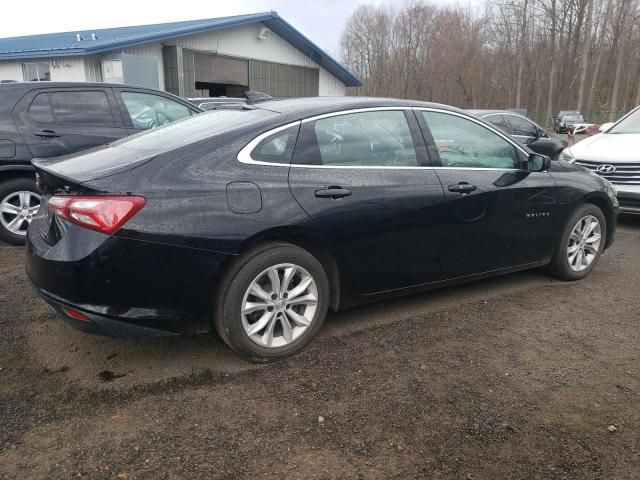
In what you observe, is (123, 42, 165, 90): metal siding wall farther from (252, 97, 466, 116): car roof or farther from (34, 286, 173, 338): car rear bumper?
(34, 286, 173, 338): car rear bumper

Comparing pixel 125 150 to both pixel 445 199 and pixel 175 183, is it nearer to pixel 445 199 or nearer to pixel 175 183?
pixel 175 183

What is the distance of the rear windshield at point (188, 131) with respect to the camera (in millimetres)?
3109

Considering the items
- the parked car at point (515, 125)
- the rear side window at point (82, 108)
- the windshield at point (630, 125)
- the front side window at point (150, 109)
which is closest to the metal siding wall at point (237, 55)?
the front side window at point (150, 109)

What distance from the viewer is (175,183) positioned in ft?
9.25

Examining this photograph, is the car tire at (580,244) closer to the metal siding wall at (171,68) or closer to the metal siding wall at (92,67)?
the metal siding wall at (92,67)

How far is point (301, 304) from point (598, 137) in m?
6.62

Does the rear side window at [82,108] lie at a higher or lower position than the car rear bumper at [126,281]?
higher

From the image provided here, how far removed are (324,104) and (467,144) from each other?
47.5 inches

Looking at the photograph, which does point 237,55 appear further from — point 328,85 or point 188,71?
point 328,85

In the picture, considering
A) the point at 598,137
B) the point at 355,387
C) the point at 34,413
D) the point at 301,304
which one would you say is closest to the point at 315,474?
the point at 355,387

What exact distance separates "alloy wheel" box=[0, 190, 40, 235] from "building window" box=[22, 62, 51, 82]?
13042 mm

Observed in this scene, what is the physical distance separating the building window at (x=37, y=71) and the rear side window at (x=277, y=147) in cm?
1626

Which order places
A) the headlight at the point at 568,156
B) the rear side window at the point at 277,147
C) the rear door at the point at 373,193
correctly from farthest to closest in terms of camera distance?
the headlight at the point at 568,156
the rear door at the point at 373,193
the rear side window at the point at 277,147

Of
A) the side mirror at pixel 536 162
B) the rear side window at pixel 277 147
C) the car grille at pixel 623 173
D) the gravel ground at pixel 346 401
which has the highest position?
the rear side window at pixel 277 147
